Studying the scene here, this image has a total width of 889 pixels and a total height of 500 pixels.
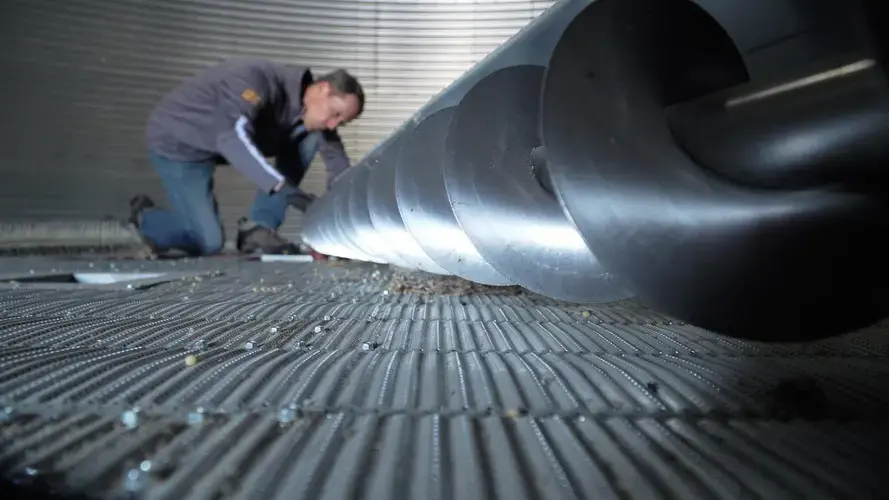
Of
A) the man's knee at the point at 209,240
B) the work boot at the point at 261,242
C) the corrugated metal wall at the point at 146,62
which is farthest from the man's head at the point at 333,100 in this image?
the corrugated metal wall at the point at 146,62

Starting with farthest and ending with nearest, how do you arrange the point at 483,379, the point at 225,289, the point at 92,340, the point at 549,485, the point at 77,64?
the point at 77,64
the point at 225,289
the point at 92,340
the point at 483,379
the point at 549,485

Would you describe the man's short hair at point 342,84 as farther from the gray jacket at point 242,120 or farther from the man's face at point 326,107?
the gray jacket at point 242,120

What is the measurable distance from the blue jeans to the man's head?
17.7 inches

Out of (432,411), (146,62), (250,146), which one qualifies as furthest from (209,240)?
(432,411)

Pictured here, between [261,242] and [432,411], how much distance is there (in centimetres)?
336

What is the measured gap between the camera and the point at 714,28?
1.79ft

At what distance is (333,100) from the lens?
2795 mm

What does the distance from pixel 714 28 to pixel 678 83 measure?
56 mm

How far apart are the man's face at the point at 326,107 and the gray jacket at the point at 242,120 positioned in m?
0.10

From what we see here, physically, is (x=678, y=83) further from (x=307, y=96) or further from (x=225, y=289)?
(x=307, y=96)

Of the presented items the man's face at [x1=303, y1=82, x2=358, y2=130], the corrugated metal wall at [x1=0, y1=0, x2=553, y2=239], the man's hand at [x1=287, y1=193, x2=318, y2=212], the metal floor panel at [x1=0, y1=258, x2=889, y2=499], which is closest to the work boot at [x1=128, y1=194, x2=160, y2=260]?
the corrugated metal wall at [x1=0, y1=0, x2=553, y2=239]

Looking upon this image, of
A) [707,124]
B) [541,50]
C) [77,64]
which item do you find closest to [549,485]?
[707,124]

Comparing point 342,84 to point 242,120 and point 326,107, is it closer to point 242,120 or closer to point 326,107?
point 326,107

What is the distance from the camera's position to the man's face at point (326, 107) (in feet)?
9.13
